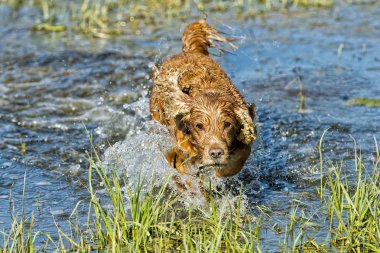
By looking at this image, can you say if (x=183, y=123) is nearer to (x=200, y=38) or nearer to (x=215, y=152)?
(x=215, y=152)

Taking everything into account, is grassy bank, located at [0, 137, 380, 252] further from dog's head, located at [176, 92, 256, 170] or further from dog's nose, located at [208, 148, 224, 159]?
dog's head, located at [176, 92, 256, 170]

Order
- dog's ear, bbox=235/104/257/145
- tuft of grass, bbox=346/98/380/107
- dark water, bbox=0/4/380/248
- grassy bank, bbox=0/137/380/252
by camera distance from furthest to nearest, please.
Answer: tuft of grass, bbox=346/98/380/107 < dark water, bbox=0/4/380/248 < dog's ear, bbox=235/104/257/145 < grassy bank, bbox=0/137/380/252

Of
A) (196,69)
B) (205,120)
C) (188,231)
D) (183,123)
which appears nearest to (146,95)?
(196,69)

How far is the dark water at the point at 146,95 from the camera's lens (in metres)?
7.04

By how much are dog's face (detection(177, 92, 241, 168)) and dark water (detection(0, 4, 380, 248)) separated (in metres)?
0.67

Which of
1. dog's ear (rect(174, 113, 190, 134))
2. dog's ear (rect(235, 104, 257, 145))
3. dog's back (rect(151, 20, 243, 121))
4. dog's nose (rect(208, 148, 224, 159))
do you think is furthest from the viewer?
dog's back (rect(151, 20, 243, 121))

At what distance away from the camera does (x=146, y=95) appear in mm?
9742

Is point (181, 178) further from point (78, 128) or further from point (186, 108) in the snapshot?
point (78, 128)

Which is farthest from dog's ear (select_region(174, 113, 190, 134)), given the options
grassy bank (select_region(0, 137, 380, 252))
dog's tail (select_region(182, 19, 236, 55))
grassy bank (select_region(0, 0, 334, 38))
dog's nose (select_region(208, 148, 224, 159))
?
grassy bank (select_region(0, 0, 334, 38))

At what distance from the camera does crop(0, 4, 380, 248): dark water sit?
7.04 meters

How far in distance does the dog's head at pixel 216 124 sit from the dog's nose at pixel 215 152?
0.26 ft

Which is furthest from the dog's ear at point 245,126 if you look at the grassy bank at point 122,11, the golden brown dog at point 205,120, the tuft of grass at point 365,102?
the grassy bank at point 122,11

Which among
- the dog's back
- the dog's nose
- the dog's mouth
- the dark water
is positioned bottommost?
the dark water

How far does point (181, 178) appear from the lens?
6297 millimetres
